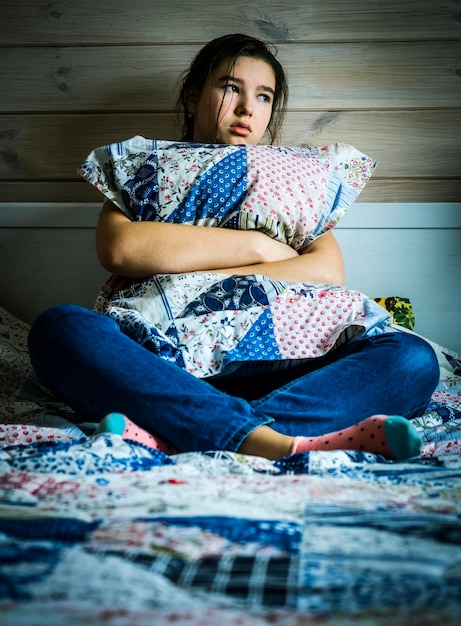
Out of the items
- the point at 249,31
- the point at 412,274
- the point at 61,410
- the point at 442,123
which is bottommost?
the point at 61,410

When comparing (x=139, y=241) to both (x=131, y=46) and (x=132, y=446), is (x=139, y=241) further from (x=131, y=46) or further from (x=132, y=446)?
(x=131, y=46)

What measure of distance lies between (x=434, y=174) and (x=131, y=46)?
851mm

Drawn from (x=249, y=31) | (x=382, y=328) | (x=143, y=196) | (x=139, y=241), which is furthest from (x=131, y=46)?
(x=382, y=328)

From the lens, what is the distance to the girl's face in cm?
154

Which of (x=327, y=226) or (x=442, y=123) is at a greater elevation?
(x=442, y=123)

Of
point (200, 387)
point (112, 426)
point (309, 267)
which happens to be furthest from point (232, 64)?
point (112, 426)

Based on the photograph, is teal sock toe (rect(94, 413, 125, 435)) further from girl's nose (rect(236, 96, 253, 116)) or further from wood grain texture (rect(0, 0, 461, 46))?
wood grain texture (rect(0, 0, 461, 46))

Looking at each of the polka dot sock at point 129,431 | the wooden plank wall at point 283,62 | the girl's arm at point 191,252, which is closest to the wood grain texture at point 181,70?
the wooden plank wall at point 283,62

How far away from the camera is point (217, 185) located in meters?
1.33

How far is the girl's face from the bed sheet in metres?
0.91

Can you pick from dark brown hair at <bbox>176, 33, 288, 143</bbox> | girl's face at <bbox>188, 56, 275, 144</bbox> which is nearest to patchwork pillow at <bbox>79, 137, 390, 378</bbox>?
girl's face at <bbox>188, 56, 275, 144</bbox>

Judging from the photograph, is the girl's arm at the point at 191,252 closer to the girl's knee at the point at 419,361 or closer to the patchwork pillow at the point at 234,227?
the patchwork pillow at the point at 234,227

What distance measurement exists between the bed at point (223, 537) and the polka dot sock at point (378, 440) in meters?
0.04

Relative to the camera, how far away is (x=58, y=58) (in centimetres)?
180
